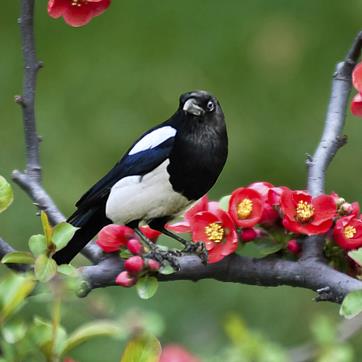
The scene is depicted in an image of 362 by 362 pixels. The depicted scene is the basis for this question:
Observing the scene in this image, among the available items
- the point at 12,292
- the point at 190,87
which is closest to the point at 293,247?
the point at 12,292

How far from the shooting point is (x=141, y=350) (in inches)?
42.2

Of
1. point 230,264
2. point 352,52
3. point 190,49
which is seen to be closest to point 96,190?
point 230,264

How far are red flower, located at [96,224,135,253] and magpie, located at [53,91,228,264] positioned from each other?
10 cm

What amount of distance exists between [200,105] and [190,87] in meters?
3.00

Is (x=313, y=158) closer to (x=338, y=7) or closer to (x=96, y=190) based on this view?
(x=96, y=190)

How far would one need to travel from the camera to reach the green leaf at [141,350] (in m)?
1.06

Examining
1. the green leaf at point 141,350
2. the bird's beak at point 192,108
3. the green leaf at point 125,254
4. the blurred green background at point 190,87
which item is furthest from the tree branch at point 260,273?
the blurred green background at point 190,87

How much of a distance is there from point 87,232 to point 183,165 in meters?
0.17

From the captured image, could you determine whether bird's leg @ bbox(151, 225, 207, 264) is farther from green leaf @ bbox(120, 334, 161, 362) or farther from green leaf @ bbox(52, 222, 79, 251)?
green leaf @ bbox(120, 334, 161, 362)

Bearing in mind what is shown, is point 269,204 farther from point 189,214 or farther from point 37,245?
point 37,245

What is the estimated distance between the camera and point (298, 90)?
195 inches

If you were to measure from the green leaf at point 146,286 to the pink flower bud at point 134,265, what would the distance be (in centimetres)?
2

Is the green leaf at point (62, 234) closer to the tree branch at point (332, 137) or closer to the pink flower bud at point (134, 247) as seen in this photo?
the pink flower bud at point (134, 247)

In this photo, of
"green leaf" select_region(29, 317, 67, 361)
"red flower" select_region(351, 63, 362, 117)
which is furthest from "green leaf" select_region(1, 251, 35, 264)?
"red flower" select_region(351, 63, 362, 117)
